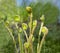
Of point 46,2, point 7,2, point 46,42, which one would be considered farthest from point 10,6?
point 46,42

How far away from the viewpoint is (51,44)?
1356 millimetres

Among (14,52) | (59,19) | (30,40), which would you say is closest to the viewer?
(30,40)

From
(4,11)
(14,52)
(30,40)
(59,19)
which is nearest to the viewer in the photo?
(30,40)

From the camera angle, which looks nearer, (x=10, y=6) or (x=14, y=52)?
(x=14, y=52)

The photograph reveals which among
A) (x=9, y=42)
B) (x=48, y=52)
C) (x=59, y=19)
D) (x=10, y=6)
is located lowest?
(x=48, y=52)

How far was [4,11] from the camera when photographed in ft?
4.37

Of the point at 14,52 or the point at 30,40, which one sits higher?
the point at 30,40

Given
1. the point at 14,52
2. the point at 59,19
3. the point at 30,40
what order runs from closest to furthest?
the point at 30,40 → the point at 14,52 → the point at 59,19

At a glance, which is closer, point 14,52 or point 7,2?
point 14,52

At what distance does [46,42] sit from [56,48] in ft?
0.31

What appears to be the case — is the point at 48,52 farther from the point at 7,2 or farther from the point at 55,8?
the point at 7,2

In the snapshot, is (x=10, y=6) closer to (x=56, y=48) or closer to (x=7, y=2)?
(x=7, y=2)

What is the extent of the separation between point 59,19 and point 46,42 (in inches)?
9.5

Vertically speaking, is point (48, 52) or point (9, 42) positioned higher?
point (9, 42)
